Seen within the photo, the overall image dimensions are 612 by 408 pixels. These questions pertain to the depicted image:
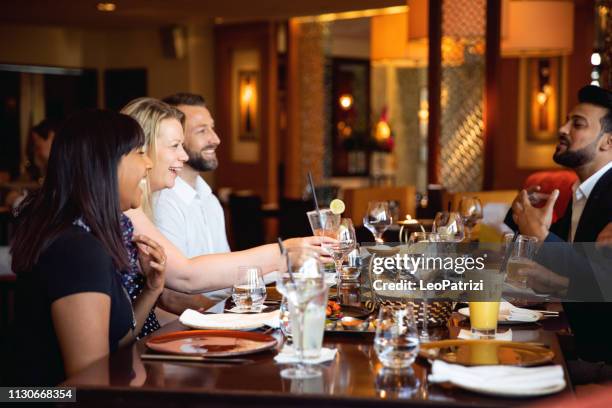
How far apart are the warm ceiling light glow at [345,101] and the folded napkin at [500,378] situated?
1205cm

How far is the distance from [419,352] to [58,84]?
35.9ft

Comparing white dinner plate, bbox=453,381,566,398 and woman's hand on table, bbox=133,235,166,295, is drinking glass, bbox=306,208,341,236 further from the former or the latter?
white dinner plate, bbox=453,381,566,398

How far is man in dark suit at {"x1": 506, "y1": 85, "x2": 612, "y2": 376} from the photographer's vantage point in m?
3.42

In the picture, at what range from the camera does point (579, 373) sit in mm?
3062

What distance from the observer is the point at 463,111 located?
8734mm

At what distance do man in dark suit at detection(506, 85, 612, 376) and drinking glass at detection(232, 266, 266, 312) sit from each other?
128 centimetres

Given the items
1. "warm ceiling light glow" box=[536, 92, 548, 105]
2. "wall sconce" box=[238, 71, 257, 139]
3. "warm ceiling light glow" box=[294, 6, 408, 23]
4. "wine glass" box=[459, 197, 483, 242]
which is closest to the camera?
"wine glass" box=[459, 197, 483, 242]

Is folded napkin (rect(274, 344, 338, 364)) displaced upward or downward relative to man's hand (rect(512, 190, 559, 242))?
downward

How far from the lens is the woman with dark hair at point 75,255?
2.17 m

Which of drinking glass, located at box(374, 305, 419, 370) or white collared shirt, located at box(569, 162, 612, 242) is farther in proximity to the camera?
white collared shirt, located at box(569, 162, 612, 242)

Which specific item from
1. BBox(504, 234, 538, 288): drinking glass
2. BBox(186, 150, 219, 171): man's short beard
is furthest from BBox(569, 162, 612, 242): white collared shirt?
BBox(186, 150, 219, 171): man's short beard

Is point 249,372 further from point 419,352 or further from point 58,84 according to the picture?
point 58,84

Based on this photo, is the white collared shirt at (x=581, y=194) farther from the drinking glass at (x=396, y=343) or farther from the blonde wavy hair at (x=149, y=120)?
the drinking glass at (x=396, y=343)

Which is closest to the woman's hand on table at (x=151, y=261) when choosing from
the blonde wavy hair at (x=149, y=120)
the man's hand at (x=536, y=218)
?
the blonde wavy hair at (x=149, y=120)
